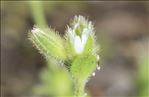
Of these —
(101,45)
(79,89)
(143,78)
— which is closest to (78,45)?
(79,89)

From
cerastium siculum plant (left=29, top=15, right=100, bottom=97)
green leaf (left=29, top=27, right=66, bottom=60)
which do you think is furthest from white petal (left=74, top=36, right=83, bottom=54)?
green leaf (left=29, top=27, right=66, bottom=60)

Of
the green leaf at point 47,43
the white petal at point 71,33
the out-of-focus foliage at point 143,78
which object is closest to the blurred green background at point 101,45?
the out-of-focus foliage at point 143,78

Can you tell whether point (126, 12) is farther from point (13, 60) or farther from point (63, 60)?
point (63, 60)

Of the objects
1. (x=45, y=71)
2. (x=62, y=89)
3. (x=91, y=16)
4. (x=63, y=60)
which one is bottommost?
(x=63, y=60)

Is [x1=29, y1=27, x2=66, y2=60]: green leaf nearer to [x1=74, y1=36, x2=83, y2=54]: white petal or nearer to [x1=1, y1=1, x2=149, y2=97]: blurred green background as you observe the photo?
[x1=74, y1=36, x2=83, y2=54]: white petal

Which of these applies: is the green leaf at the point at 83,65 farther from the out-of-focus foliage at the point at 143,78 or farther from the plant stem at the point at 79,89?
the out-of-focus foliage at the point at 143,78

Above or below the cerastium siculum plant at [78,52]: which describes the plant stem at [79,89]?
below

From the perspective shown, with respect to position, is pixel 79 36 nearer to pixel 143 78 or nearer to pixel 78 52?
pixel 78 52

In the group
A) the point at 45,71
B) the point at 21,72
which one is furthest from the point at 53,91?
the point at 21,72
